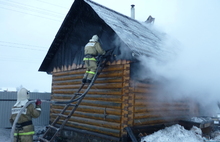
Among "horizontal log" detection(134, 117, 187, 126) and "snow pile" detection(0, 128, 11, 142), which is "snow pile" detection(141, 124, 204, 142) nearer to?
"horizontal log" detection(134, 117, 187, 126)

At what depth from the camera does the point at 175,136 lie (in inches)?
242

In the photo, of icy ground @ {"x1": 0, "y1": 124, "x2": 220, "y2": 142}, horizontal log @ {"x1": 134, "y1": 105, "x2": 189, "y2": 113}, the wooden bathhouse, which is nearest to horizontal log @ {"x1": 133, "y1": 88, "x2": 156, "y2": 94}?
the wooden bathhouse

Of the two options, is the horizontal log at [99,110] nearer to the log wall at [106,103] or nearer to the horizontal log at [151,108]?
the log wall at [106,103]

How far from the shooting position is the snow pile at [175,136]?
5745mm

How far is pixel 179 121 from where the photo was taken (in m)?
7.85

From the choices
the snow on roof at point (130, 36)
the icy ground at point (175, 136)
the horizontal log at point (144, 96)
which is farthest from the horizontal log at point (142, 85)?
the icy ground at point (175, 136)

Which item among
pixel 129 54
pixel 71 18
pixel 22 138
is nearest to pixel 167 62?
pixel 129 54

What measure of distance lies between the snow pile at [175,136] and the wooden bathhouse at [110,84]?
0.54 meters

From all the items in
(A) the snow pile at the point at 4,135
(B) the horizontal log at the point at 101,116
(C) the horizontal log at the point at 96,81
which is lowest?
(A) the snow pile at the point at 4,135

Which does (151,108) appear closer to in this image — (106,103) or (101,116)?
(106,103)

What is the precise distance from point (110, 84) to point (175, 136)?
258cm

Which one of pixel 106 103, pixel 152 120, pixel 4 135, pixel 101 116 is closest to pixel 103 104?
pixel 106 103

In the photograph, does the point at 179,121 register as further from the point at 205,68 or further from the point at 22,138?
the point at 22,138

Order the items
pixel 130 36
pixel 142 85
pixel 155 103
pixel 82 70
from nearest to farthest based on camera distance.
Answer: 1. pixel 142 85
2. pixel 130 36
3. pixel 155 103
4. pixel 82 70
